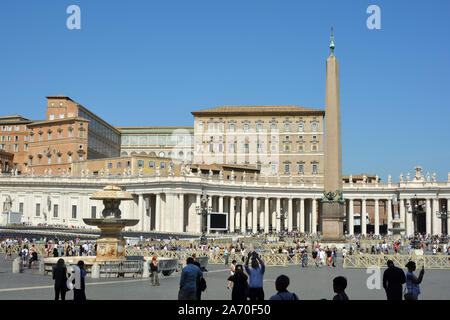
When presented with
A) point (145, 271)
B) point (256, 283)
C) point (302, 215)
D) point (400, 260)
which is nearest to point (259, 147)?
point (302, 215)

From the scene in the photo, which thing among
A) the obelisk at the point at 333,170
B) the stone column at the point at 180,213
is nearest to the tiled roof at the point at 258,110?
the stone column at the point at 180,213

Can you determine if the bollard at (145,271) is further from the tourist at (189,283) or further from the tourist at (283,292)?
the tourist at (283,292)

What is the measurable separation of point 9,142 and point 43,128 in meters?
13.4

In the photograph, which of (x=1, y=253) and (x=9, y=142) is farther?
(x=9, y=142)

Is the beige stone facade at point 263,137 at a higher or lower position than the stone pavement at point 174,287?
higher

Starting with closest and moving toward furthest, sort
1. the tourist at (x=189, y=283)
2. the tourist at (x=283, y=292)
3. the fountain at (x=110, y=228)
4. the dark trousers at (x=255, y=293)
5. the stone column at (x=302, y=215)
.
→ 1. the tourist at (x=283, y=292)
2. the tourist at (x=189, y=283)
3. the dark trousers at (x=255, y=293)
4. the fountain at (x=110, y=228)
5. the stone column at (x=302, y=215)

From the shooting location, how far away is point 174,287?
1830cm

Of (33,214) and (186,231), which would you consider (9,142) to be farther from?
(186,231)

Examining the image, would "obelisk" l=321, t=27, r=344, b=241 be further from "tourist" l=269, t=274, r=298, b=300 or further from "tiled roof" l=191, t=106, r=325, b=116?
"tiled roof" l=191, t=106, r=325, b=116

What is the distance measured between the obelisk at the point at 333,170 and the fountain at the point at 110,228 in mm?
16571

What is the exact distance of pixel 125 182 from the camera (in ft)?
249

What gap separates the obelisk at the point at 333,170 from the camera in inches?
1463
